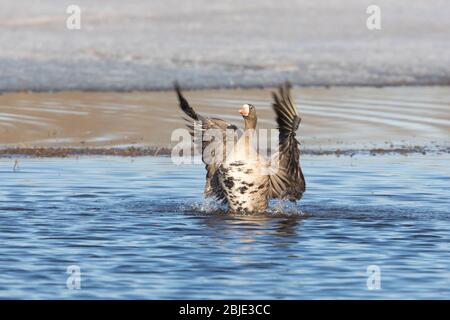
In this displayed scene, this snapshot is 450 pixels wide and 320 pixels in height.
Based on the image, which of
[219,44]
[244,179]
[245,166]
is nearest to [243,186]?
[244,179]

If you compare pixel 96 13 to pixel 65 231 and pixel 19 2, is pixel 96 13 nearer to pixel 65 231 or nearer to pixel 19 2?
pixel 19 2

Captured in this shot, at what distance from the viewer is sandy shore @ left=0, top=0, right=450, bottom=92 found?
82.0 ft

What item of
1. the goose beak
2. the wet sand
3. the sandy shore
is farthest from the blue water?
the sandy shore

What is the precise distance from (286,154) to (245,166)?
44cm

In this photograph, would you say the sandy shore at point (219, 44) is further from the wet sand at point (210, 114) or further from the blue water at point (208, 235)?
the blue water at point (208, 235)

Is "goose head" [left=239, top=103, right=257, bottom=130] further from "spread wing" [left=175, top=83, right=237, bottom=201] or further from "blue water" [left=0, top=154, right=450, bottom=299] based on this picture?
"blue water" [left=0, top=154, right=450, bottom=299]

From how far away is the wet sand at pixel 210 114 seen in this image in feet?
55.5

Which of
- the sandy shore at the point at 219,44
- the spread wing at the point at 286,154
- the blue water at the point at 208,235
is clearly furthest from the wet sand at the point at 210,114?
the spread wing at the point at 286,154

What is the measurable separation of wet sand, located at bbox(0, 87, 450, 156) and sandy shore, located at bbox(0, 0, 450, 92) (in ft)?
3.90

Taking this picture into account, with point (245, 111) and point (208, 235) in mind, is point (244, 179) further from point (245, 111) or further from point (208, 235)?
point (208, 235)

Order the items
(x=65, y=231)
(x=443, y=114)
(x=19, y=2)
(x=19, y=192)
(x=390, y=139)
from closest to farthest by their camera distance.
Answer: (x=65, y=231) → (x=19, y=192) → (x=390, y=139) → (x=443, y=114) → (x=19, y=2)

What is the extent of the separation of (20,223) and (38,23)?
21352mm
